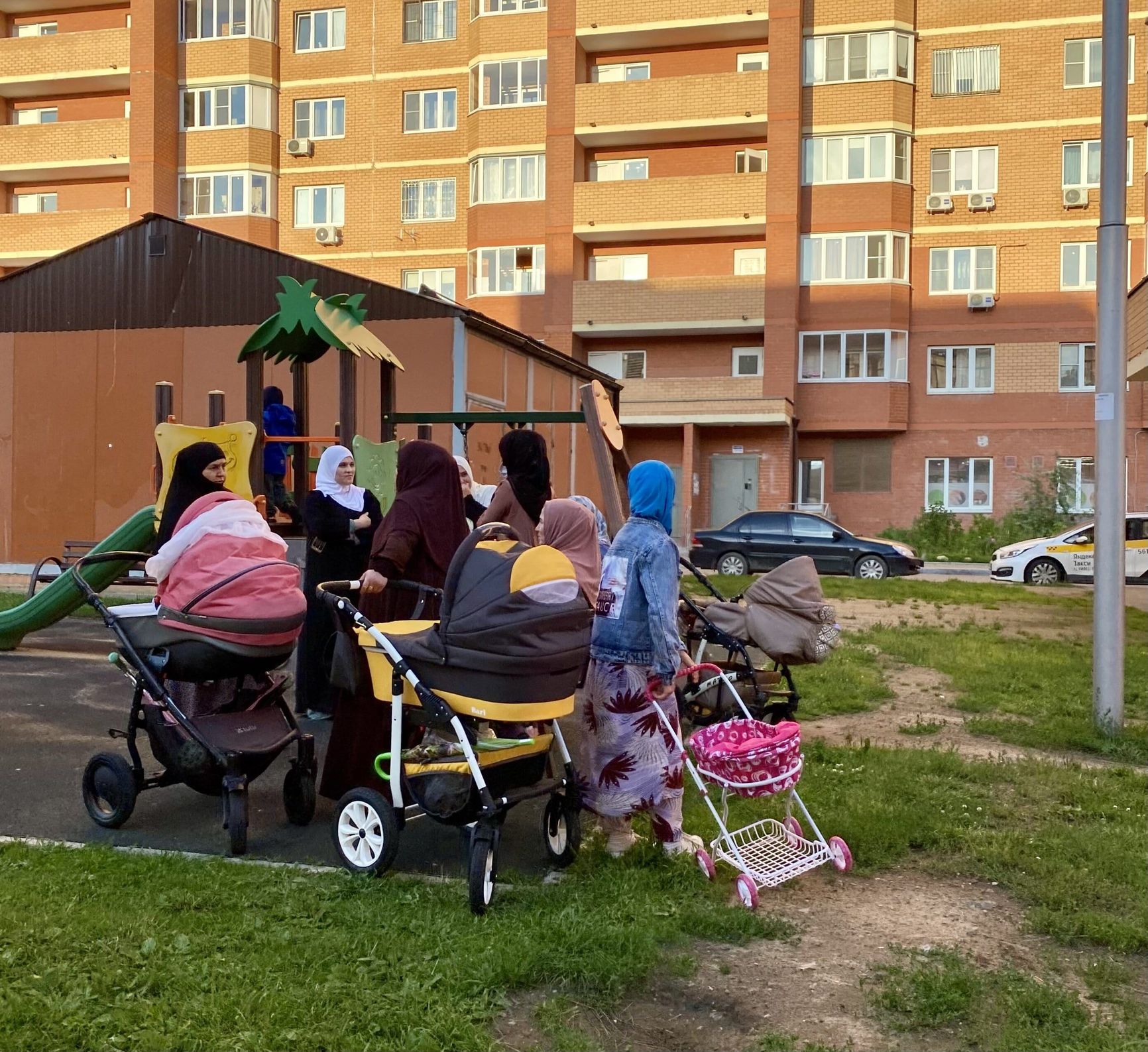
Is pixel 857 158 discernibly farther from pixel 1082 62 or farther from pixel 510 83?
pixel 510 83

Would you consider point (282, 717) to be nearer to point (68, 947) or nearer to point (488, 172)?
point (68, 947)

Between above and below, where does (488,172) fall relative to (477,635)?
above

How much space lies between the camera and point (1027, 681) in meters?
10.1

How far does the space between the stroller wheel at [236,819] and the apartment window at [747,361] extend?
31.3 metres

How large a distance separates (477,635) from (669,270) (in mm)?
32571

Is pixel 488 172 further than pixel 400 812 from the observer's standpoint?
Yes

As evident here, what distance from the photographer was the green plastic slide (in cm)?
970

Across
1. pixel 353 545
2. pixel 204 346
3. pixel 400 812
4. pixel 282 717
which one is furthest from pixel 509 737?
pixel 204 346

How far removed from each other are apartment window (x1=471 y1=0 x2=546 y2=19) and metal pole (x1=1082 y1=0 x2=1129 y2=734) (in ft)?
101

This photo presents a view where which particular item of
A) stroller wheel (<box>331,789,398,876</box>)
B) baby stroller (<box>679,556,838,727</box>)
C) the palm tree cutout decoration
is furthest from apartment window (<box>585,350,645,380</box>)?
stroller wheel (<box>331,789,398,876</box>)

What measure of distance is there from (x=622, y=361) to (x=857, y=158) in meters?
9.04

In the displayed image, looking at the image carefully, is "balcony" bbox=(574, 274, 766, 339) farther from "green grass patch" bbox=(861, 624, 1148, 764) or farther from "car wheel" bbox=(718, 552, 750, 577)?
"green grass patch" bbox=(861, 624, 1148, 764)

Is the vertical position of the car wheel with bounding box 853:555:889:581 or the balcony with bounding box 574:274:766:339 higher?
the balcony with bounding box 574:274:766:339

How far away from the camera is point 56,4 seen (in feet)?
130
